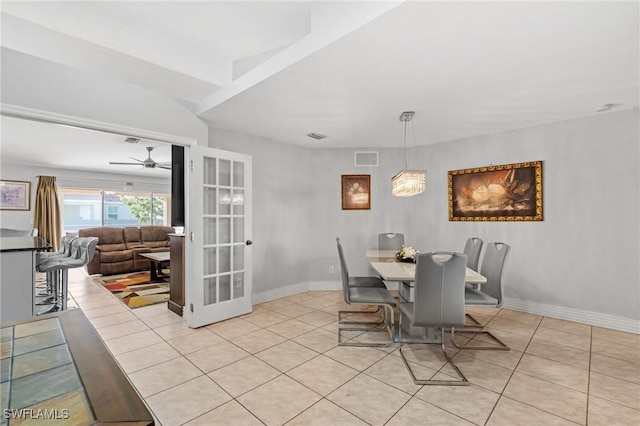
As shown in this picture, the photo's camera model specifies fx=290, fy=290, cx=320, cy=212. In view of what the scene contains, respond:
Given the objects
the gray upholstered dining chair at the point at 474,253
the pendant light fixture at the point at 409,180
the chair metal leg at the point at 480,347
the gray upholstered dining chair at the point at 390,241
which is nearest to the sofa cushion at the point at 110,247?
the gray upholstered dining chair at the point at 390,241

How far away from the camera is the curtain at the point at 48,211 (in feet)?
22.8

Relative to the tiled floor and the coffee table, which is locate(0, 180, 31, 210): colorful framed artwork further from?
the tiled floor

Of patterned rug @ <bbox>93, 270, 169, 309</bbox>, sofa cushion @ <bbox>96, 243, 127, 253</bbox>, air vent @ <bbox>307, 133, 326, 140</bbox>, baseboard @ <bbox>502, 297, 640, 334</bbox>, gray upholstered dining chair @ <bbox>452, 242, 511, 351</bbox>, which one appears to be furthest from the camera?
sofa cushion @ <bbox>96, 243, 127, 253</bbox>

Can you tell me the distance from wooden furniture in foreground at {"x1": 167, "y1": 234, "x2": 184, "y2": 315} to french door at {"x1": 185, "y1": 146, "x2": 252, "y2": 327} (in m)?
0.28

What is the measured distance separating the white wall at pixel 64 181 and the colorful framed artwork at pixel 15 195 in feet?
0.26

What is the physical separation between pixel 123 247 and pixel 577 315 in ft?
26.9

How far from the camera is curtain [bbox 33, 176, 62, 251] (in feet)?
22.8

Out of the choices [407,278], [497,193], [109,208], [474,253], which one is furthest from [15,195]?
[497,193]

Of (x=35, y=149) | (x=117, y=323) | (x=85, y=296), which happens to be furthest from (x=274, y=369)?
(x=35, y=149)

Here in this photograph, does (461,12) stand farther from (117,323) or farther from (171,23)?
(117,323)

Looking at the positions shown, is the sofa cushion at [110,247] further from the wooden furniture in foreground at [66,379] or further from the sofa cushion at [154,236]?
the wooden furniture in foreground at [66,379]

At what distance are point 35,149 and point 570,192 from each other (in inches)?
343

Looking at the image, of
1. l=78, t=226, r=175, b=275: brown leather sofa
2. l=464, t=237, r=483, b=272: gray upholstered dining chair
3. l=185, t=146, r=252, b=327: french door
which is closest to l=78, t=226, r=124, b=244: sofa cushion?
l=78, t=226, r=175, b=275: brown leather sofa

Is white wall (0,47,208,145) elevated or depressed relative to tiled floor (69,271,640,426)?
elevated
